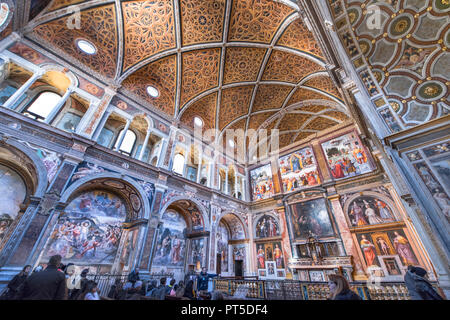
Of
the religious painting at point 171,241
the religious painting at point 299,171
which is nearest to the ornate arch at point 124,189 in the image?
the religious painting at point 171,241

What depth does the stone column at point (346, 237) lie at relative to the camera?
378 inches

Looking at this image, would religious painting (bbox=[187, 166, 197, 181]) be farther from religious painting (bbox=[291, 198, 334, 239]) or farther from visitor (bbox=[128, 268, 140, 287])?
religious painting (bbox=[291, 198, 334, 239])

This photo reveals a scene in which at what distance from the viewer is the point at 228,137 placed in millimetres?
16609

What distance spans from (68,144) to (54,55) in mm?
4532

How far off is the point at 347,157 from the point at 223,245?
1109 cm

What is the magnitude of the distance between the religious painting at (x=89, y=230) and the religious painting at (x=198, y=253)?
14.1 feet

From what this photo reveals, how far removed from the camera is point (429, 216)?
11.6ft

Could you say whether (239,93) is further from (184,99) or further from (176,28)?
(176,28)

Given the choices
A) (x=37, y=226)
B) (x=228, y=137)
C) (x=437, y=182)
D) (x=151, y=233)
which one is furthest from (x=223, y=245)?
(x=437, y=182)

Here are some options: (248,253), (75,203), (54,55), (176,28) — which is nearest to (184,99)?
(176,28)

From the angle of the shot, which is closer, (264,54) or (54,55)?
(54,55)

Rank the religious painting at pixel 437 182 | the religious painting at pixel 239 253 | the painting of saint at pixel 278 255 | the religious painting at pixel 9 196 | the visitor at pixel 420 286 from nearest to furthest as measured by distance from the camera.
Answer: the visitor at pixel 420 286 < the religious painting at pixel 437 182 < the religious painting at pixel 9 196 < the painting of saint at pixel 278 255 < the religious painting at pixel 239 253

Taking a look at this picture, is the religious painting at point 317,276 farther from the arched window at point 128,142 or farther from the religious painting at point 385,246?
the arched window at point 128,142

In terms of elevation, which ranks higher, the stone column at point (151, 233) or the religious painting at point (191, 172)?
the religious painting at point (191, 172)
